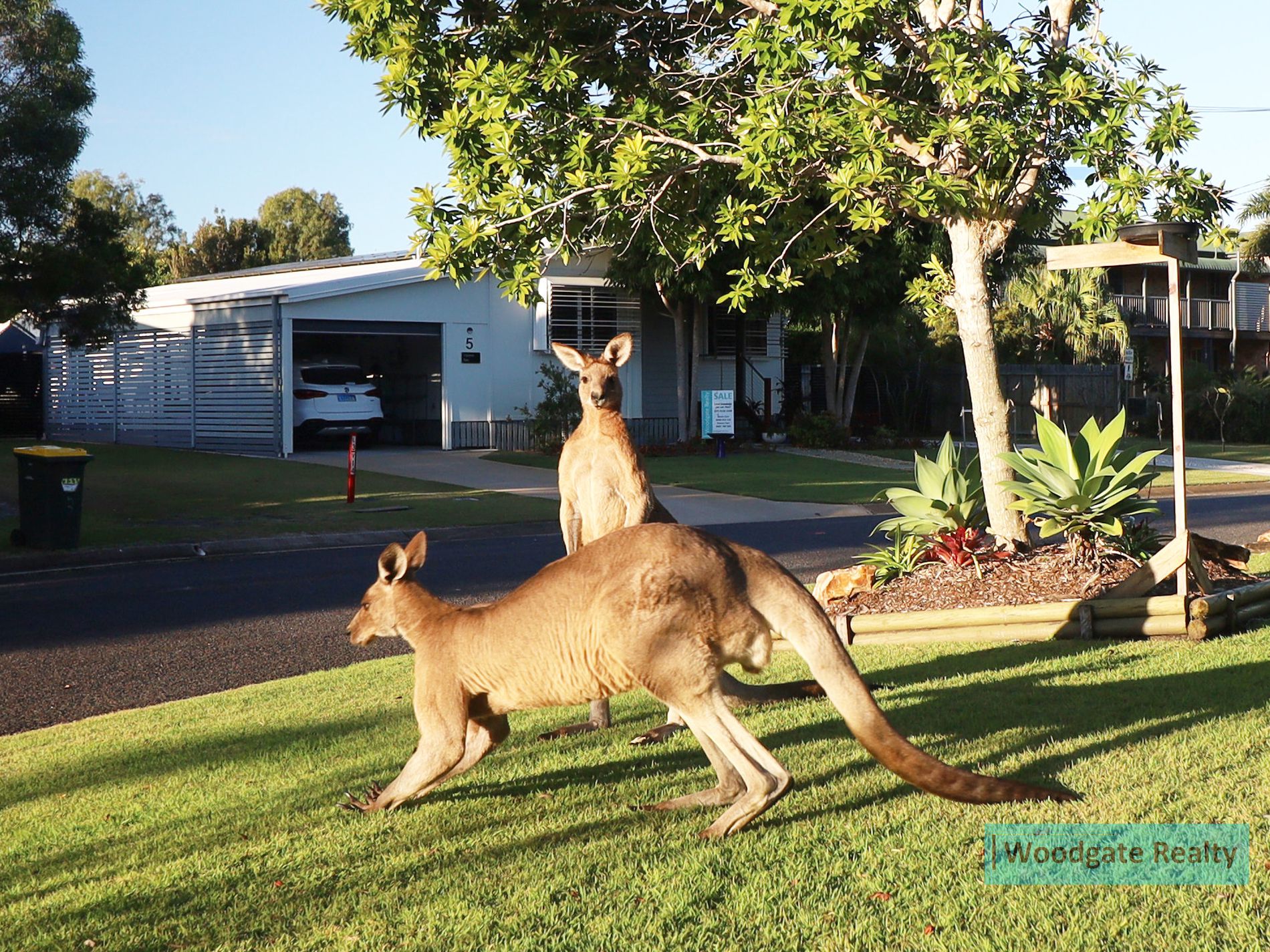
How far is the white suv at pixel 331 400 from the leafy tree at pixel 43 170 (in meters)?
7.59

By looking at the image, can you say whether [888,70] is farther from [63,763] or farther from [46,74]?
[46,74]

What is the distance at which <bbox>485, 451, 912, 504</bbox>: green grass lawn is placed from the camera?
22.8 metres

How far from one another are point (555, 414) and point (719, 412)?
421 cm

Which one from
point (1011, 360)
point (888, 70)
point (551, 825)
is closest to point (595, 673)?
point (551, 825)

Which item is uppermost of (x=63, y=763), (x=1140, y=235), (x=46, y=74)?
(x=46, y=74)

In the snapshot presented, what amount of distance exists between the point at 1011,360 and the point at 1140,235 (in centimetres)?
3262

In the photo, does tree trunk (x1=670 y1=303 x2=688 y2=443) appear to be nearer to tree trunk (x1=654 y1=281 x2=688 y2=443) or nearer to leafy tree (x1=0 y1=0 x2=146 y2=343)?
tree trunk (x1=654 y1=281 x2=688 y2=443)

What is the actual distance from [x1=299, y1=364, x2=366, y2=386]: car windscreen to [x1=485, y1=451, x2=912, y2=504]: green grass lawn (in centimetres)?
395

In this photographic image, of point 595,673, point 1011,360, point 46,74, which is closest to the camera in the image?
point 595,673

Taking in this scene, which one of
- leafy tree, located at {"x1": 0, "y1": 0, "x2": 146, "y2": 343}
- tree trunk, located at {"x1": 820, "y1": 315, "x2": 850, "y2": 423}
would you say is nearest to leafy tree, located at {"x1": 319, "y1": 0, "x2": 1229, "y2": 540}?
leafy tree, located at {"x1": 0, "y1": 0, "x2": 146, "y2": 343}

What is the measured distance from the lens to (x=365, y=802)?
537cm

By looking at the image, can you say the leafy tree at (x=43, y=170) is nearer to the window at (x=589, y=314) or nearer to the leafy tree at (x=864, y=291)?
the window at (x=589, y=314)

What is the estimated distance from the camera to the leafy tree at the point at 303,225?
235ft

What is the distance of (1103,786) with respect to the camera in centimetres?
518
